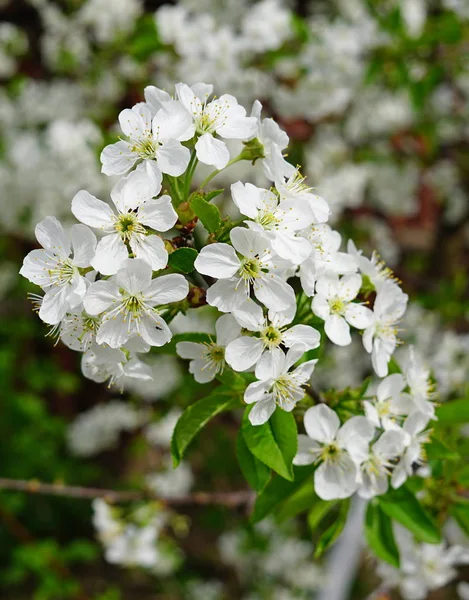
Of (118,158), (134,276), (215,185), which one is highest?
(118,158)

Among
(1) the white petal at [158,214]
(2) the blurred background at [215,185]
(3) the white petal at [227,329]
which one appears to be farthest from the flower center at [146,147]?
(2) the blurred background at [215,185]

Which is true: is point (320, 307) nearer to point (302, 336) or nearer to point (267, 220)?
point (302, 336)

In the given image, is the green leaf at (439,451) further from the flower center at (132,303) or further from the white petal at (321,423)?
the flower center at (132,303)

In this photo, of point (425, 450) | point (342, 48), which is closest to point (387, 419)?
point (425, 450)

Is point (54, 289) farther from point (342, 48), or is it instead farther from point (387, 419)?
point (342, 48)

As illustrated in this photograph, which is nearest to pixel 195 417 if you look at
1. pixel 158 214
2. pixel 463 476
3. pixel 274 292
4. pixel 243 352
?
pixel 243 352

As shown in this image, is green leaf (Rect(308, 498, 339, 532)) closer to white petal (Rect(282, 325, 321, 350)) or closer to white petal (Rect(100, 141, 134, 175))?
white petal (Rect(282, 325, 321, 350))

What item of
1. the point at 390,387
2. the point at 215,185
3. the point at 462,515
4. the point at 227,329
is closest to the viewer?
the point at 227,329
